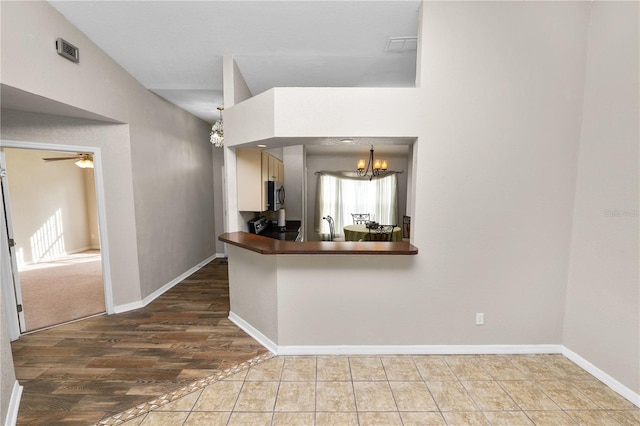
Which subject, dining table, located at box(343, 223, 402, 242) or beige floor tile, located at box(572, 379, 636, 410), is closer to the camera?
beige floor tile, located at box(572, 379, 636, 410)

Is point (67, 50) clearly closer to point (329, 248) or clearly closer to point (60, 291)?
point (329, 248)

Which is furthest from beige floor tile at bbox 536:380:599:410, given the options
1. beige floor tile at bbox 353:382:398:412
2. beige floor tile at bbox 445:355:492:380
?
beige floor tile at bbox 353:382:398:412

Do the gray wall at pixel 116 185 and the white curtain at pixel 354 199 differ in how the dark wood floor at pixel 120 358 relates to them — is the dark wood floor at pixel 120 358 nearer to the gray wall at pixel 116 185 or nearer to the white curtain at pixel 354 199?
the gray wall at pixel 116 185

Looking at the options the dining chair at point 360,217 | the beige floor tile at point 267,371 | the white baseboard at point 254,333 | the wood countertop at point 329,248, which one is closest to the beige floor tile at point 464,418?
the wood countertop at point 329,248

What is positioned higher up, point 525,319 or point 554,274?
point 554,274

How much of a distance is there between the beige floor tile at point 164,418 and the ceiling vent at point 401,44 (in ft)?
11.8

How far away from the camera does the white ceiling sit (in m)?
2.24

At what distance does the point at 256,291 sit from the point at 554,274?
112 inches

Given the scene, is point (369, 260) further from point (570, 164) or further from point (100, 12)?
point (100, 12)

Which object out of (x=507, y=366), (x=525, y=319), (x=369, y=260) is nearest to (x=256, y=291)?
(x=369, y=260)

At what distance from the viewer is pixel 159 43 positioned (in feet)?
8.86

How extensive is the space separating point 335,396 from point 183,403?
1135 mm

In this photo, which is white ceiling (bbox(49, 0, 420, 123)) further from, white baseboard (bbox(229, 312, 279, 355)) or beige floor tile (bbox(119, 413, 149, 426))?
beige floor tile (bbox(119, 413, 149, 426))

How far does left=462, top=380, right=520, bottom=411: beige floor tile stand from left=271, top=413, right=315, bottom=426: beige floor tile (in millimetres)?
1244
